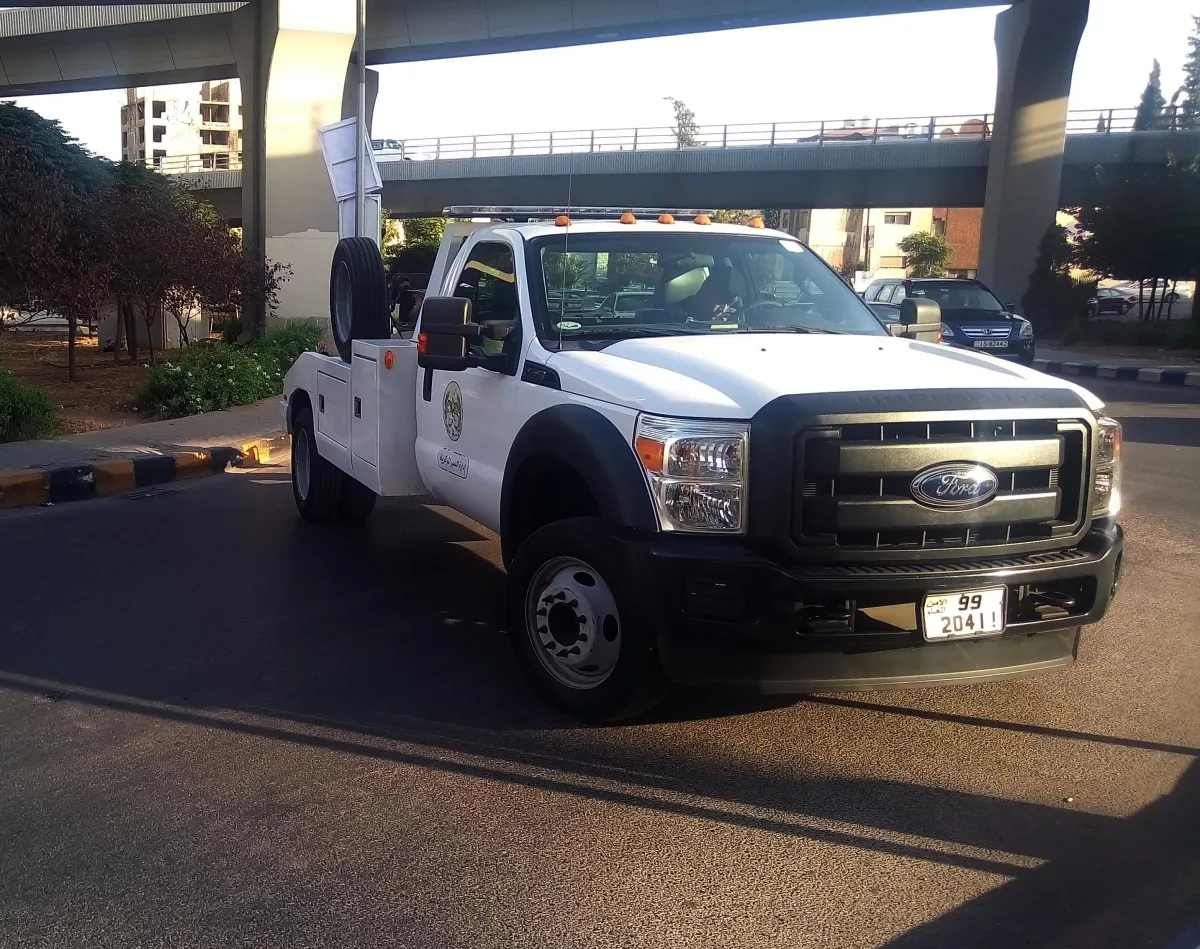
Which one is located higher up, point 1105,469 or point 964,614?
point 1105,469

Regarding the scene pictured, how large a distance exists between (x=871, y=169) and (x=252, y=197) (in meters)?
20.3

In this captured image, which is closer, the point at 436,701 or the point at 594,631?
the point at 594,631

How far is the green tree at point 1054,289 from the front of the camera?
31969mm

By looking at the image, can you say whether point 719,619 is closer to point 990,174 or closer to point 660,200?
point 990,174

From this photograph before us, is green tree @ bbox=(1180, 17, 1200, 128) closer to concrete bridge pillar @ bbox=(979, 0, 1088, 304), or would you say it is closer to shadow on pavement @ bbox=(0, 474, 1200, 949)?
concrete bridge pillar @ bbox=(979, 0, 1088, 304)

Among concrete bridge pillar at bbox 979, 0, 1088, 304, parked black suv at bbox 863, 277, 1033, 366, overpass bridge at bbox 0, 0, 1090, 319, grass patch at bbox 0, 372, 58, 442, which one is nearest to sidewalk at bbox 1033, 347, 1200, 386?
parked black suv at bbox 863, 277, 1033, 366

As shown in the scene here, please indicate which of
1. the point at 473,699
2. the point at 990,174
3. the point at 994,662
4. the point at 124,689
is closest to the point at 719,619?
the point at 994,662

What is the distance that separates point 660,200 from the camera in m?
39.3

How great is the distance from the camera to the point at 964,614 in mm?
4141

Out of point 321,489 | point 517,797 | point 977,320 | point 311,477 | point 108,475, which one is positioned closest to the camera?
point 517,797

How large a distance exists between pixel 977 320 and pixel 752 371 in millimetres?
14598

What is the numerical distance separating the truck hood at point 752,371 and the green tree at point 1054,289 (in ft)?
95.3

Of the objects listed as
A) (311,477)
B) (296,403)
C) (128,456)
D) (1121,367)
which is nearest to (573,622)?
(311,477)

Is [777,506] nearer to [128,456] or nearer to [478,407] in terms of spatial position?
[478,407]
